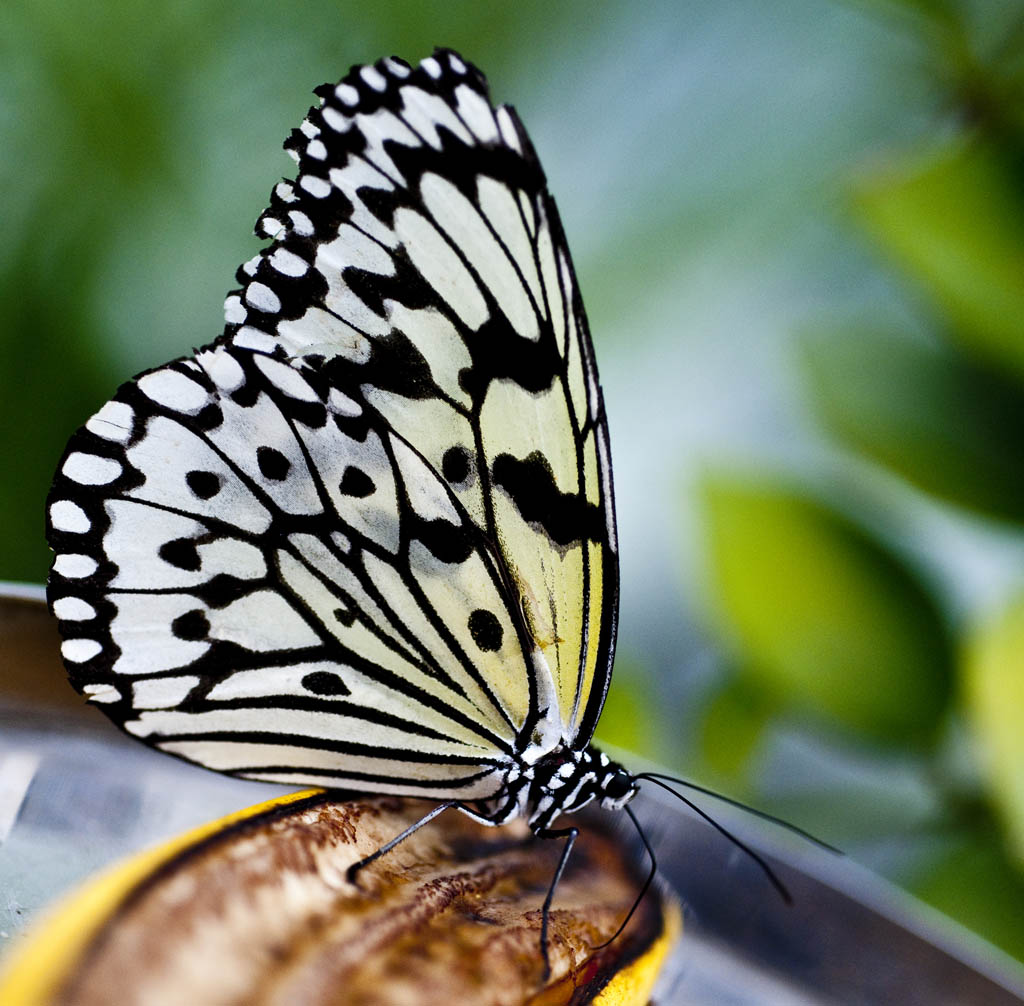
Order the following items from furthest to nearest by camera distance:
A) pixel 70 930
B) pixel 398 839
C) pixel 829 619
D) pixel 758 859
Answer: pixel 829 619
pixel 758 859
pixel 398 839
pixel 70 930

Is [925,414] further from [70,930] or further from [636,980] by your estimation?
[70,930]

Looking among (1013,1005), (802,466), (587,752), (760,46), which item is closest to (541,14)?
(760,46)

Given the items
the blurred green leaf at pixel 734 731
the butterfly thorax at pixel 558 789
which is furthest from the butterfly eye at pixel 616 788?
the blurred green leaf at pixel 734 731

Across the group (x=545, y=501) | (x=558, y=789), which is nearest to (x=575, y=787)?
(x=558, y=789)

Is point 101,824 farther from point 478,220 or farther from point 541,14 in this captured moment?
point 541,14

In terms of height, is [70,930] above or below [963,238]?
below

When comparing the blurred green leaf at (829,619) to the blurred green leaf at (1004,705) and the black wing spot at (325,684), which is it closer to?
the blurred green leaf at (1004,705)
